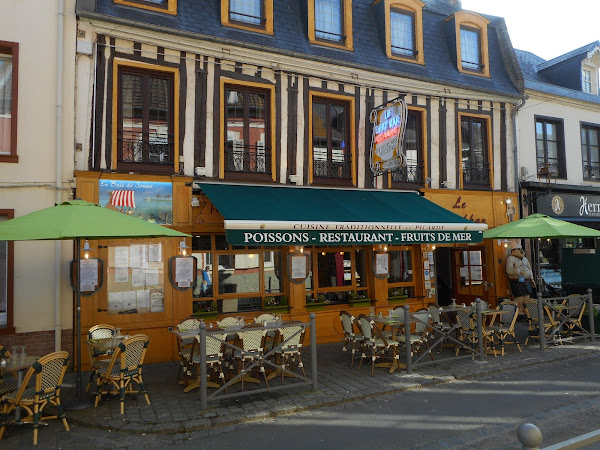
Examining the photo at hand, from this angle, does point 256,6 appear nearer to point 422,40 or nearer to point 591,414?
point 422,40

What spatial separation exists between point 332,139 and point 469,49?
5.24m

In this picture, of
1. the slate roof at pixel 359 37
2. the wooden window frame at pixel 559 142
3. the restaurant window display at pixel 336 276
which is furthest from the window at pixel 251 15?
the wooden window frame at pixel 559 142

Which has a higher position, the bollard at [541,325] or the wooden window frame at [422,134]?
the wooden window frame at [422,134]

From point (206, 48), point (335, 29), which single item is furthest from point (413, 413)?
point (335, 29)

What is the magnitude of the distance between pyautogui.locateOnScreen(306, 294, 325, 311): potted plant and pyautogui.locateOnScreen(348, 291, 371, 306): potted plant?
71cm

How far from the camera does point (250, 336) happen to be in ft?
20.3

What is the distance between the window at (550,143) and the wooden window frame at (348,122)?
6.02 meters

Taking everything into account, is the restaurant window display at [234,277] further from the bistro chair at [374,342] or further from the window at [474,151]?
the window at [474,151]

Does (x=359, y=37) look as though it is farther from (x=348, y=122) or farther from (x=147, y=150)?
(x=147, y=150)

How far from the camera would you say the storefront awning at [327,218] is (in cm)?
723

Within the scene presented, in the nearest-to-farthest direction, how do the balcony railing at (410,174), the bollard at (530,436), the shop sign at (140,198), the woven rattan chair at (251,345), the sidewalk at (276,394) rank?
the bollard at (530,436), the sidewalk at (276,394), the woven rattan chair at (251,345), the shop sign at (140,198), the balcony railing at (410,174)

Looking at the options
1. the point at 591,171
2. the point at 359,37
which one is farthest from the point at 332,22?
the point at 591,171

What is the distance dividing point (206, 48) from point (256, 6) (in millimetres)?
1859

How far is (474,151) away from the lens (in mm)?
11602
